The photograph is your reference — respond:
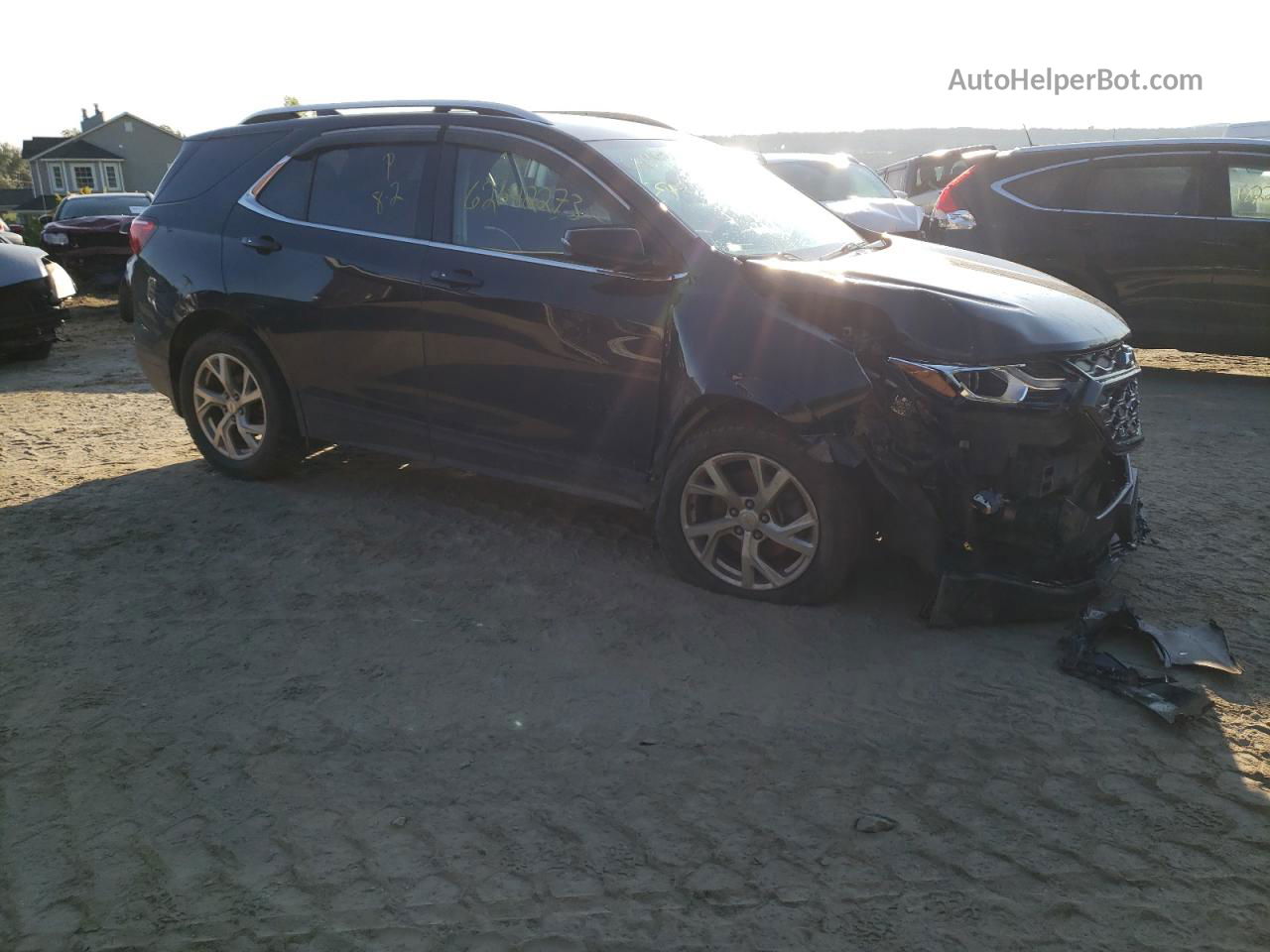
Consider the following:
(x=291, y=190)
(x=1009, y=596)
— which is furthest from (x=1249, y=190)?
(x=291, y=190)

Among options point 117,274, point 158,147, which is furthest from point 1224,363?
point 158,147

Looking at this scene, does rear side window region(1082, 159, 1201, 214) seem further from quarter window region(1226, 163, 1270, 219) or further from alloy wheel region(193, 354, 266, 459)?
alloy wheel region(193, 354, 266, 459)

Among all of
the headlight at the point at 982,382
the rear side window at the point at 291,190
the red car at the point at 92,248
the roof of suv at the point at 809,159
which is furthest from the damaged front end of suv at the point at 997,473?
the red car at the point at 92,248

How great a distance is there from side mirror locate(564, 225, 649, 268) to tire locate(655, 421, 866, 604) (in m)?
0.77

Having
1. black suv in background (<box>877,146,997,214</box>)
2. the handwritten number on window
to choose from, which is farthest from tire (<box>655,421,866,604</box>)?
black suv in background (<box>877,146,997,214</box>)

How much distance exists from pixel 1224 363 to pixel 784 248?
721cm

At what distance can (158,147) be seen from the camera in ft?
239

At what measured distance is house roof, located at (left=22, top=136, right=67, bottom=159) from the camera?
237 feet

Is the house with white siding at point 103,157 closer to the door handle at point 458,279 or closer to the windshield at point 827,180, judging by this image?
the windshield at point 827,180

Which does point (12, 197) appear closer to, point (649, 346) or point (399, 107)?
point (399, 107)

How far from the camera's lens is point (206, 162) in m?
6.26

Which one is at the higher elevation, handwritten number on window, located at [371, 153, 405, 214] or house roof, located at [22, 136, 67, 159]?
house roof, located at [22, 136, 67, 159]

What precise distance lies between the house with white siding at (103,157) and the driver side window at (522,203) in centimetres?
7284

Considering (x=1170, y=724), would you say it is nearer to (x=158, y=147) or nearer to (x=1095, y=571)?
(x=1095, y=571)
